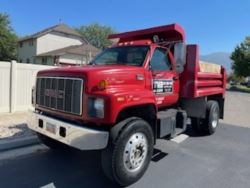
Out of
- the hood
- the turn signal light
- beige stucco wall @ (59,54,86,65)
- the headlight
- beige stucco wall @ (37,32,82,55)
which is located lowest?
the headlight

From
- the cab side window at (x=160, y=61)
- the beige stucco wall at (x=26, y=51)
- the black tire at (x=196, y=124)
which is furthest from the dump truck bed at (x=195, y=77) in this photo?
the beige stucco wall at (x=26, y=51)

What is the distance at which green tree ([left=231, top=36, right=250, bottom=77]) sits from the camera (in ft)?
141

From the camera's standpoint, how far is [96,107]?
3881 millimetres

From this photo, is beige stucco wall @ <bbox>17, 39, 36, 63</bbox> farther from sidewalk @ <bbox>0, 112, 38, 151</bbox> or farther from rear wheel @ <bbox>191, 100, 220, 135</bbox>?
rear wheel @ <bbox>191, 100, 220, 135</bbox>

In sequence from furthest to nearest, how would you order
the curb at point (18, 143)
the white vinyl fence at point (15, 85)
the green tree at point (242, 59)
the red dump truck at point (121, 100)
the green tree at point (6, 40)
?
the green tree at point (242, 59)
the green tree at point (6, 40)
the white vinyl fence at point (15, 85)
the curb at point (18, 143)
the red dump truck at point (121, 100)

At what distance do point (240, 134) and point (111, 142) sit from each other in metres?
5.48

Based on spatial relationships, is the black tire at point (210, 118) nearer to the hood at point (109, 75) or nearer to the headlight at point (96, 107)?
the hood at point (109, 75)

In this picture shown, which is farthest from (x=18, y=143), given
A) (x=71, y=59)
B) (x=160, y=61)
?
(x=71, y=59)

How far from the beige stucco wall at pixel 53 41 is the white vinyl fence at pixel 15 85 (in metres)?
27.1

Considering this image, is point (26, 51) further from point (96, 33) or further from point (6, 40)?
point (96, 33)

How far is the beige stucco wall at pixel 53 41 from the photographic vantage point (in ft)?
115

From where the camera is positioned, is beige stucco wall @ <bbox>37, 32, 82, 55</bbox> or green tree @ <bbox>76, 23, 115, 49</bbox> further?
green tree @ <bbox>76, 23, 115, 49</bbox>

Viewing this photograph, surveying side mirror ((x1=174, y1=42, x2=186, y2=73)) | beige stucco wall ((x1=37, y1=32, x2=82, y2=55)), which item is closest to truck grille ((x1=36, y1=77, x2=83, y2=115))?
side mirror ((x1=174, y1=42, x2=186, y2=73))

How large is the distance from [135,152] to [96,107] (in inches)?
40.8
